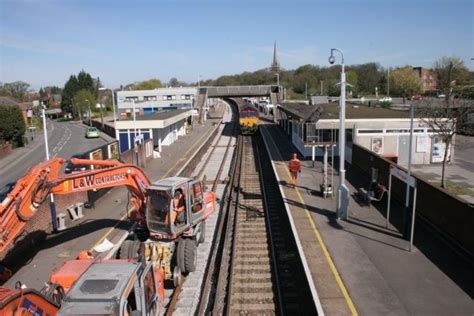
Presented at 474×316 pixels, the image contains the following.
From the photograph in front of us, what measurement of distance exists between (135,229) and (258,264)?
389cm

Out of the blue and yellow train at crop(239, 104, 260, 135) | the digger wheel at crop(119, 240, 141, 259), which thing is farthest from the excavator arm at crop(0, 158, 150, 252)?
the blue and yellow train at crop(239, 104, 260, 135)

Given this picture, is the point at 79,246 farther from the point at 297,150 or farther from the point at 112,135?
the point at 112,135

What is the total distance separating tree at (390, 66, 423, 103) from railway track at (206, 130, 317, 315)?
69.6m

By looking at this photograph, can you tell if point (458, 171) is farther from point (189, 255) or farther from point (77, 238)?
point (77, 238)

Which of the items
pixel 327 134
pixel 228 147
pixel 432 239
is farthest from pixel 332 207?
pixel 228 147

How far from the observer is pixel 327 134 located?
28406 mm

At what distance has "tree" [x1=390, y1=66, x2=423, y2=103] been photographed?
82688 mm

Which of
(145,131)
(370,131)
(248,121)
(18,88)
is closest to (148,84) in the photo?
(18,88)

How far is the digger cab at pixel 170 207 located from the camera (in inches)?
453

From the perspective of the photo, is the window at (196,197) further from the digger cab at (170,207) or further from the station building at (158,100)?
the station building at (158,100)

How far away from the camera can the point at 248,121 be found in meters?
48.5

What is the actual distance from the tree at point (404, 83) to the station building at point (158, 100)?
4058 centimetres

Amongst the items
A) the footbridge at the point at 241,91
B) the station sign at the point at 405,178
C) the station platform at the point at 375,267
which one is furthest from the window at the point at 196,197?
the footbridge at the point at 241,91

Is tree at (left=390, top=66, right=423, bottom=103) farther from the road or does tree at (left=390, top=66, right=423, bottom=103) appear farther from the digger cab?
the digger cab
